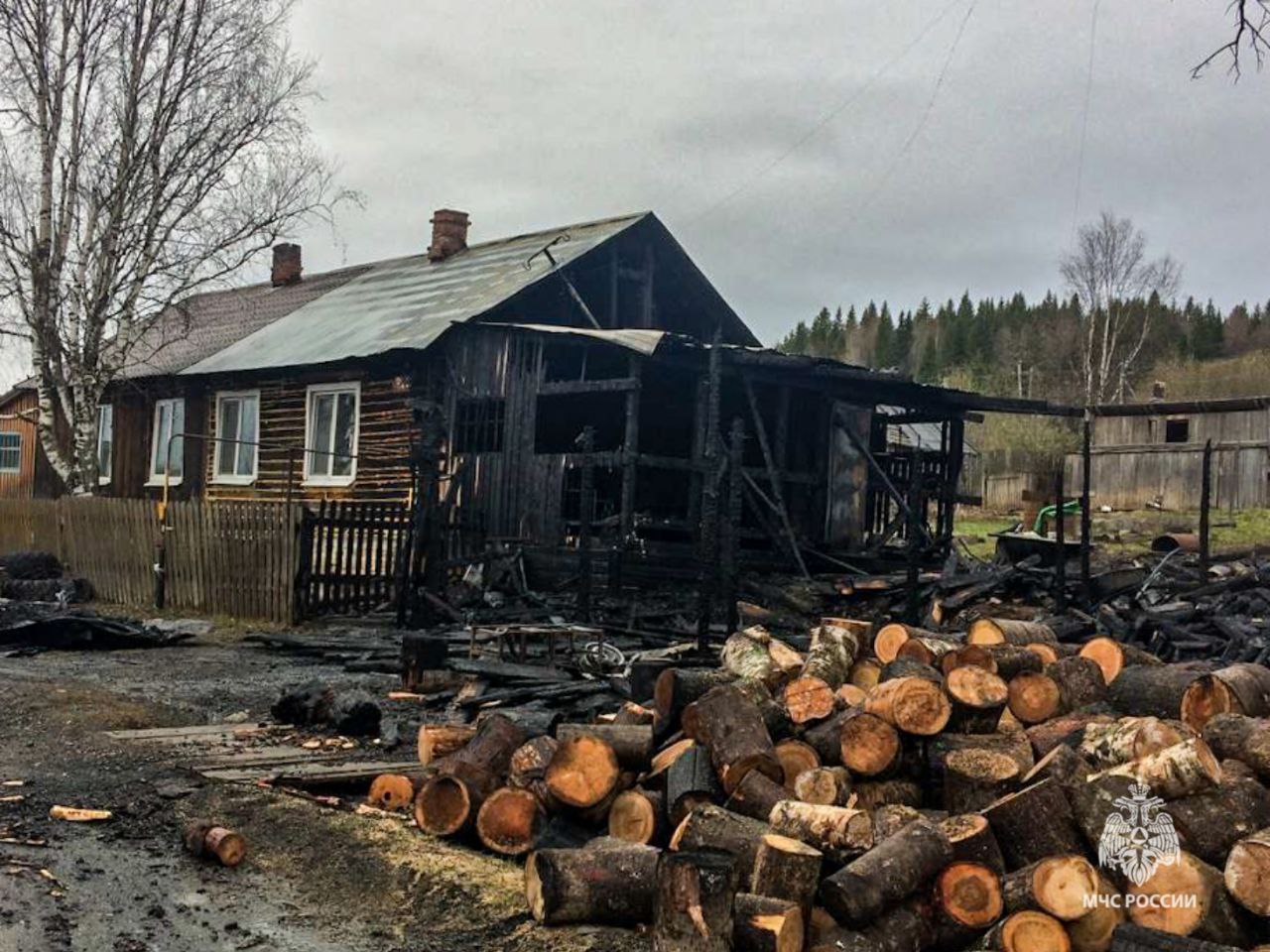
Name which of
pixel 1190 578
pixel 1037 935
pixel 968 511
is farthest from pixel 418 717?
pixel 968 511

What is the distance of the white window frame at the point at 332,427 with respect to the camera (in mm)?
19625

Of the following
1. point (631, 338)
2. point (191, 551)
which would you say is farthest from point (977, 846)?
point (191, 551)

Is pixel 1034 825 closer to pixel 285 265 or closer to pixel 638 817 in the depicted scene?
pixel 638 817

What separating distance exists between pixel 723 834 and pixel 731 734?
2.15 feet

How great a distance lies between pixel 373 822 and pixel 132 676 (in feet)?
18.4

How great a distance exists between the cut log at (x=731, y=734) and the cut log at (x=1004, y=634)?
1.60 meters

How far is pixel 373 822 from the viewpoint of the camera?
5863 millimetres

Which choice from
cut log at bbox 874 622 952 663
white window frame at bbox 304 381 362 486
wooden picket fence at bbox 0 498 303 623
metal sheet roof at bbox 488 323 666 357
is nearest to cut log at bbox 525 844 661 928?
cut log at bbox 874 622 952 663

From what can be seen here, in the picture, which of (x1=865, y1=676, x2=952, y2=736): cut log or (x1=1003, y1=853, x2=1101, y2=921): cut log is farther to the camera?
(x1=865, y1=676, x2=952, y2=736): cut log

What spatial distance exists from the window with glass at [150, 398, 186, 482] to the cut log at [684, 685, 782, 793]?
1993cm

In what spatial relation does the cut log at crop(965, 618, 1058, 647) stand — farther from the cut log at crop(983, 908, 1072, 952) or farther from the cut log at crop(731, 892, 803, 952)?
the cut log at crop(731, 892, 803, 952)

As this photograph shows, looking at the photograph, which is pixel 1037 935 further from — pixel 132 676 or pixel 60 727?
pixel 132 676

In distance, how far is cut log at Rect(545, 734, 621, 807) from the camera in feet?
17.8

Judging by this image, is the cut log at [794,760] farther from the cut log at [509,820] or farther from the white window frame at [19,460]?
the white window frame at [19,460]
